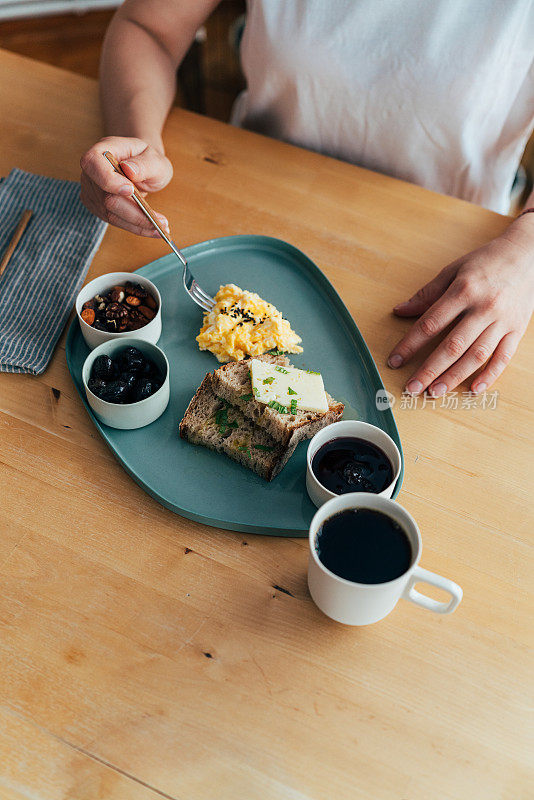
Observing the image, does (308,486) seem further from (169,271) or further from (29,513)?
(169,271)

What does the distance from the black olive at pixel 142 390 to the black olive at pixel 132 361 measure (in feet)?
0.10

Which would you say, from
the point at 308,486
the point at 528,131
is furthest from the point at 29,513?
the point at 528,131

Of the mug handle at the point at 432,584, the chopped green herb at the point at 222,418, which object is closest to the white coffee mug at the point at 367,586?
the mug handle at the point at 432,584

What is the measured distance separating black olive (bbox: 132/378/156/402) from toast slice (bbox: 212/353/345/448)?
4.5 inches

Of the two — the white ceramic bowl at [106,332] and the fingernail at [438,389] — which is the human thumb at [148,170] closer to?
the white ceramic bowl at [106,332]

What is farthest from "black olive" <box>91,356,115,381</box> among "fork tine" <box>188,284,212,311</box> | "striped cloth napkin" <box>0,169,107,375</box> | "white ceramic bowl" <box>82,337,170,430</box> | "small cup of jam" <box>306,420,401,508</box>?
"small cup of jam" <box>306,420,401,508</box>

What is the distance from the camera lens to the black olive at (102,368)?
1.08 metres

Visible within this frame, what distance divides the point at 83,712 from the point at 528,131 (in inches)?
59.3

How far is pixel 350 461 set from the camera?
0.99 metres

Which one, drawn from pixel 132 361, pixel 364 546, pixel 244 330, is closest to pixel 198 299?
pixel 244 330

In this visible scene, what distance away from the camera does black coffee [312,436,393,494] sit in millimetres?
961

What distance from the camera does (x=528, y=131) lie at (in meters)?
1.49

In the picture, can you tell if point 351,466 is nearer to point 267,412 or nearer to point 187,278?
point 267,412

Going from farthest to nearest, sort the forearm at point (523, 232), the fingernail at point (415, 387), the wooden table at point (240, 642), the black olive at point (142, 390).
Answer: the forearm at point (523, 232) → the fingernail at point (415, 387) → the black olive at point (142, 390) → the wooden table at point (240, 642)
